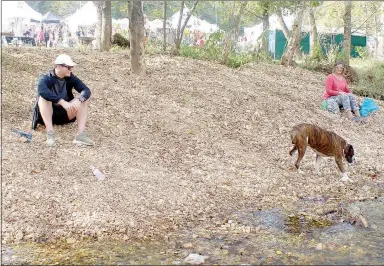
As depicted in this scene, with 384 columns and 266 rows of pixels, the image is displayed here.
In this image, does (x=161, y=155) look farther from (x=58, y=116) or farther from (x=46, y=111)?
(x=46, y=111)

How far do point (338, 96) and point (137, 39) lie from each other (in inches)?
169

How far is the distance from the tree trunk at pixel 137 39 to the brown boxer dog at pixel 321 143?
13.8 feet

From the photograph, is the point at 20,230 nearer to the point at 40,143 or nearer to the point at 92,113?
the point at 40,143

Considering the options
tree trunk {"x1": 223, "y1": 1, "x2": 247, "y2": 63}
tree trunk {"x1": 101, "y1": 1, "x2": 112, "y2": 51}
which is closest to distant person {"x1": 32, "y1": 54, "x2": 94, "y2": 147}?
tree trunk {"x1": 101, "y1": 1, "x2": 112, "y2": 51}

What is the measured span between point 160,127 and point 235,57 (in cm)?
648

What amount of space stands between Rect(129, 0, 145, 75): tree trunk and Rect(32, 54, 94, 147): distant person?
11.4 ft

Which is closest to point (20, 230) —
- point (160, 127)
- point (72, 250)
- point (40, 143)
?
point (72, 250)

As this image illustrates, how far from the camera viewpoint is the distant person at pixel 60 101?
22.2 ft

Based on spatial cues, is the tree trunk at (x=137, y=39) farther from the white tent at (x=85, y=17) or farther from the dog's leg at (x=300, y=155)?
the white tent at (x=85, y=17)

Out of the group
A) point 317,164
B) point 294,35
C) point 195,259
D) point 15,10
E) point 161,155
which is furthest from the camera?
point 15,10

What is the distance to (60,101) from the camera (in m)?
6.77

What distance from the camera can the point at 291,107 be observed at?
1066 cm

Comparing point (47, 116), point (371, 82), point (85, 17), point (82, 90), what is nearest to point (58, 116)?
point (47, 116)

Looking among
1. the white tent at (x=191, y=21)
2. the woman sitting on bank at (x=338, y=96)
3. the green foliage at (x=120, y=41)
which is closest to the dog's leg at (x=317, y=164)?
the woman sitting on bank at (x=338, y=96)
